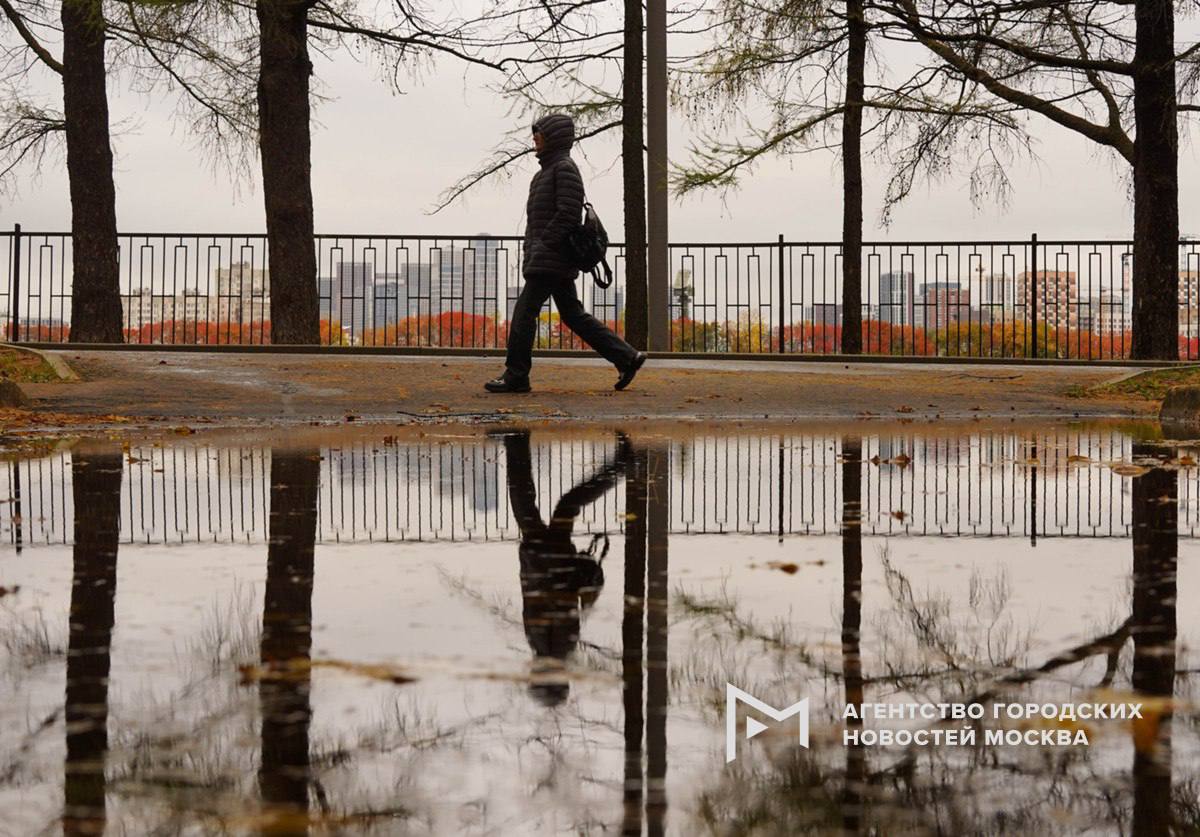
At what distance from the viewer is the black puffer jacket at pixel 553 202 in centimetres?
1216

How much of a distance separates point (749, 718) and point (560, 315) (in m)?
10.1

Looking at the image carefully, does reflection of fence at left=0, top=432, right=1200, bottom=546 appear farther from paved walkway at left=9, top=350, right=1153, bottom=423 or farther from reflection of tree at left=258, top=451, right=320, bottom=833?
paved walkway at left=9, top=350, right=1153, bottom=423

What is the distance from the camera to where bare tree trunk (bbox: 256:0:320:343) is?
20438 millimetres

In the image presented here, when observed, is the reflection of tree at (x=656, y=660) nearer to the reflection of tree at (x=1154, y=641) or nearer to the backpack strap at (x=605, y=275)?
the reflection of tree at (x=1154, y=641)

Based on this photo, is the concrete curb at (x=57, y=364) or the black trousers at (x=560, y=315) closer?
the black trousers at (x=560, y=315)

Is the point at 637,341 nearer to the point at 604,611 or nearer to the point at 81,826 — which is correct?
the point at 604,611

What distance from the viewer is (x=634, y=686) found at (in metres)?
2.83

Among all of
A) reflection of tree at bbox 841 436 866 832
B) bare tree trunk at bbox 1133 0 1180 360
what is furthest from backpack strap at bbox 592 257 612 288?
bare tree trunk at bbox 1133 0 1180 360

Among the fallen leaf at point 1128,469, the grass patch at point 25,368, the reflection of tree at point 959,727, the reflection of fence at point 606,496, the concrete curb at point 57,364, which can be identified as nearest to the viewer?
the reflection of tree at point 959,727

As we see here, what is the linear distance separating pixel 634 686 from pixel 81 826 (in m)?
1.09

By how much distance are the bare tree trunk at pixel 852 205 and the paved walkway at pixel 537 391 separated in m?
9.04

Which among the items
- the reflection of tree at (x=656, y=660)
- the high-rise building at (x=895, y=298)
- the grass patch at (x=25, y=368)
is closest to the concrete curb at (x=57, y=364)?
the grass patch at (x=25, y=368)

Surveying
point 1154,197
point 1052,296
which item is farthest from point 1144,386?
point 1052,296

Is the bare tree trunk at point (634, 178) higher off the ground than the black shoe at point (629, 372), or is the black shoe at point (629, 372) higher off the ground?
the bare tree trunk at point (634, 178)
